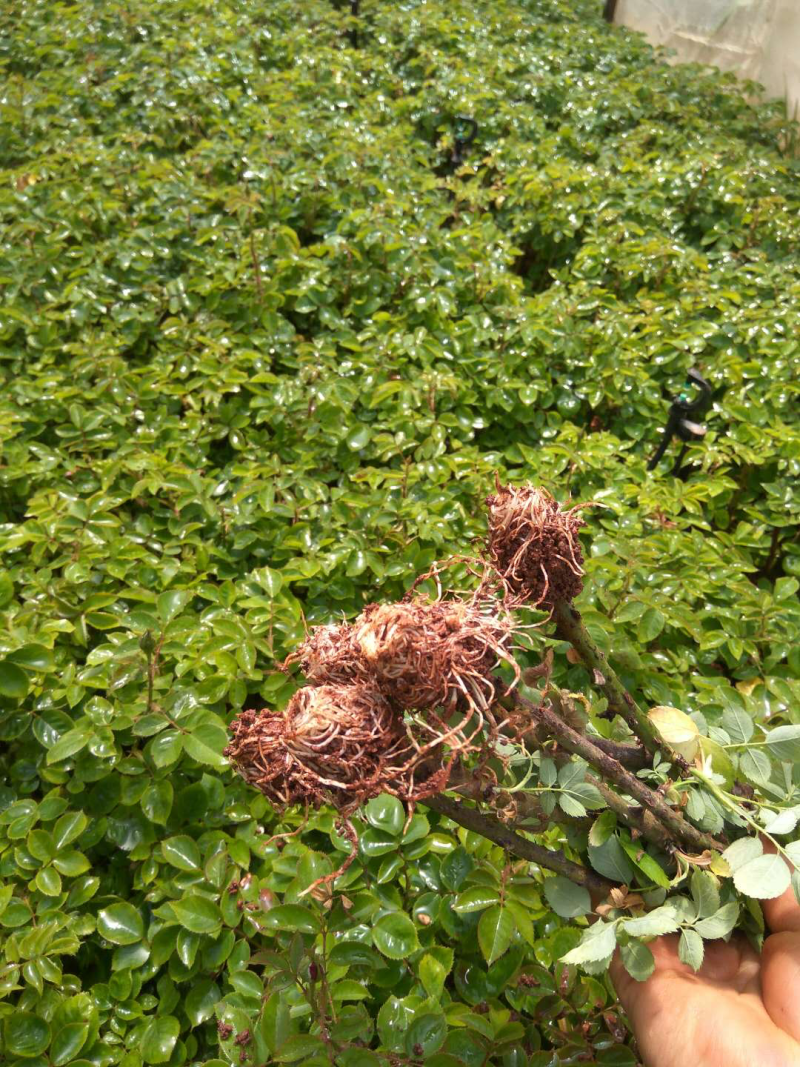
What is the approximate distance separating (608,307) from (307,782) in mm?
2862

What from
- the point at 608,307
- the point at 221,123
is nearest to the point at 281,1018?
the point at 608,307

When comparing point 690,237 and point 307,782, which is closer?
point 307,782

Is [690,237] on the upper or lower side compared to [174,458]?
upper

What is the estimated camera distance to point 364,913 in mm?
1372

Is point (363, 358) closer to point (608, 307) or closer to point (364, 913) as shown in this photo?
point (608, 307)

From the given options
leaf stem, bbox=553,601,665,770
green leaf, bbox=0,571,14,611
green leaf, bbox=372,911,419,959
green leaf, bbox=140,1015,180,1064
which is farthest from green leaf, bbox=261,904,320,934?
green leaf, bbox=0,571,14,611

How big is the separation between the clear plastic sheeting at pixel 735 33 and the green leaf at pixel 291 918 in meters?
6.81

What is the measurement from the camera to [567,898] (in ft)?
3.70

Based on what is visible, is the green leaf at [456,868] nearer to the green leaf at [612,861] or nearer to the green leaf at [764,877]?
the green leaf at [612,861]

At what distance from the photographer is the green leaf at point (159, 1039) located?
1398 mm

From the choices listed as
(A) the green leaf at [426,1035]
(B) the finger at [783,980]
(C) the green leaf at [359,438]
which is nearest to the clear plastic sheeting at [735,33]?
(C) the green leaf at [359,438]

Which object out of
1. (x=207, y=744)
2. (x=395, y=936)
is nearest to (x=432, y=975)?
(x=395, y=936)

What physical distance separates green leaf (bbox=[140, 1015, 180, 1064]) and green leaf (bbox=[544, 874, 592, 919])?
0.81 m

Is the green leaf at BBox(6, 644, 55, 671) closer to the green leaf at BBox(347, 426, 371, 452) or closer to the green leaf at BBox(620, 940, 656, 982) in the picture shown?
the green leaf at BBox(347, 426, 371, 452)
